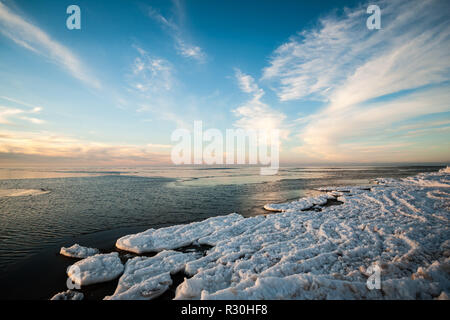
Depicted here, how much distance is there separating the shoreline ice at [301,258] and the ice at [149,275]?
0.03 metres

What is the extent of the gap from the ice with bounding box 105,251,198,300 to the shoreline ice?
0.09 feet

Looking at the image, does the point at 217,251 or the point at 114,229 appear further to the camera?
the point at 114,229

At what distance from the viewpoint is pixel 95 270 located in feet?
20.8

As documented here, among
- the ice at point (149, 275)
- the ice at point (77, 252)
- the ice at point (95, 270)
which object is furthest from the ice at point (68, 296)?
the ice at point (77, 252)

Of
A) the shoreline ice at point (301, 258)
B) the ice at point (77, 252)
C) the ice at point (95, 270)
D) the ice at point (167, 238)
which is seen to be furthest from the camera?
the ice at point (167, 238)

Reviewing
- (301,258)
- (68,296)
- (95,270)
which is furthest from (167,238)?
(301,258)

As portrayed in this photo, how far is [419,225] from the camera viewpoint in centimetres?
896

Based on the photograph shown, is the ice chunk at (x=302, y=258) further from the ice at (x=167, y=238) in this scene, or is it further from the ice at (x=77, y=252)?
the ice at (x=77, y=252)

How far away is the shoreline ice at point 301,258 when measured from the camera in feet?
15.6

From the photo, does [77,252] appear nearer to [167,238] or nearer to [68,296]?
[68,296]

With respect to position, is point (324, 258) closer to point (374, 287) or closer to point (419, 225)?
point (374, 287)

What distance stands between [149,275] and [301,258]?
549 cm
